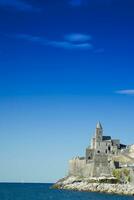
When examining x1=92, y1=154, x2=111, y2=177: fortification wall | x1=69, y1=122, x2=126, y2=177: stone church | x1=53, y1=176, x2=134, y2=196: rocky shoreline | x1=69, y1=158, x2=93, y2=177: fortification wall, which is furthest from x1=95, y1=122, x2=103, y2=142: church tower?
x1=53, y1=176, x2=134, y2=196: rocky shoreline

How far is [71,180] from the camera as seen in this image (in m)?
90.5

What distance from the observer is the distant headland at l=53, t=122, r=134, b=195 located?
260ft

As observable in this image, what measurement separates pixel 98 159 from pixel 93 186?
8.35 m

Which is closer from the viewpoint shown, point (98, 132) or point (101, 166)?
point (101, 166)

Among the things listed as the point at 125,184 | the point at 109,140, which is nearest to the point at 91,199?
the point at 125,184

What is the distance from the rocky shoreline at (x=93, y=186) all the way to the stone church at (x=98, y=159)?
1.92 meters

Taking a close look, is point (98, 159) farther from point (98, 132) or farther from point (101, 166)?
point (98, 132)

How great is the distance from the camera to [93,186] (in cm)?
7988

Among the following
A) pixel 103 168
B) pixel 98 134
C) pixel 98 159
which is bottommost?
pixel 103 168

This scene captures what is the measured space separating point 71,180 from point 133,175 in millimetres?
14610

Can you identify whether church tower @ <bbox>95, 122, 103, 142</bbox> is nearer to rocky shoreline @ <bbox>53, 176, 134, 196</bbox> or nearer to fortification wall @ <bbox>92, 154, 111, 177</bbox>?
fortification wall @ <bbox>92, 154, 111, 177</bbox>

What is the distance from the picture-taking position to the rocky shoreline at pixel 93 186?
245 feet

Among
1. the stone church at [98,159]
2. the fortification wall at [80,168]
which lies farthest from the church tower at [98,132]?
the fortification wall at [80,168]

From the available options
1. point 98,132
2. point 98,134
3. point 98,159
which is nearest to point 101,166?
point 98,159
